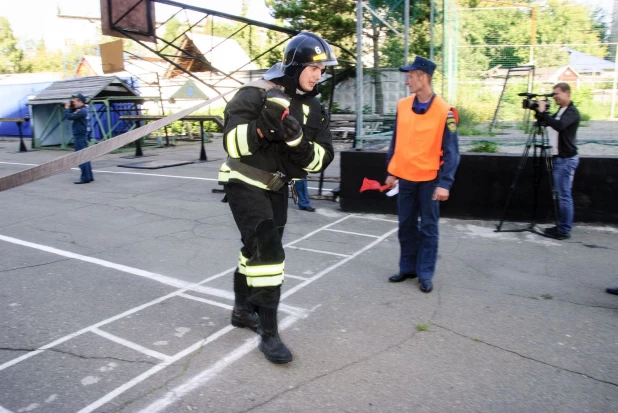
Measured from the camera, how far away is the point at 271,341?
3502 millimetres

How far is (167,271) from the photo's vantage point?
538cm

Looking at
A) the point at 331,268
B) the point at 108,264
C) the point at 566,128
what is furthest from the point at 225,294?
the point at 566,128

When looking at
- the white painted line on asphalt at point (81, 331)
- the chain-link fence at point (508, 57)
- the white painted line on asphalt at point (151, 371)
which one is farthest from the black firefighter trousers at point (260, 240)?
the chain-link fence at point (508, 57)

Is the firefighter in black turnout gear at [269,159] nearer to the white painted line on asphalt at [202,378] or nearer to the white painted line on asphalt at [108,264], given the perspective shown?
the white painted line on asphalt at [202,378]

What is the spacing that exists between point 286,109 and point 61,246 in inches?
178

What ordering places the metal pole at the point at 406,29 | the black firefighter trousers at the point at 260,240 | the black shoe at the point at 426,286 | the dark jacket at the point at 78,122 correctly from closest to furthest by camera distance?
1. the black firefighter trousers at the point at 260,240
2. the black shoe at the point at 426,286
3. the metal pole at the point at 406,29
4. the dark jacket at the point at 78,122

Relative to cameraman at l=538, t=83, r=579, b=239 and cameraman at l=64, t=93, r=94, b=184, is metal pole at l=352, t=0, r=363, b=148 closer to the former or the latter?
cameraman at l=538, t=83, r=579, b=239

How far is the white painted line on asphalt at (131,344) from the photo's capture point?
3.56 m

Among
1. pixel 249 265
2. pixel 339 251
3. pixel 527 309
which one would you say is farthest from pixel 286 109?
pixel 339 251

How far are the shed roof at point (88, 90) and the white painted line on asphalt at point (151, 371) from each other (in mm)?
15443

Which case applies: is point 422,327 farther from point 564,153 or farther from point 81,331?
point 564,153

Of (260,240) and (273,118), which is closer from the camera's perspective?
(273,118)

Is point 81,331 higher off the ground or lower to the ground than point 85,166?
lower

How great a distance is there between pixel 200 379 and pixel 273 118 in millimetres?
1715
